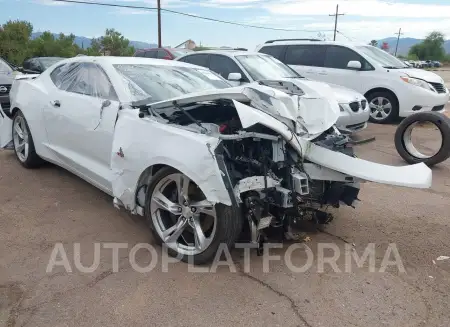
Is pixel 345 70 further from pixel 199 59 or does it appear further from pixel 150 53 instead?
pixel 150 53

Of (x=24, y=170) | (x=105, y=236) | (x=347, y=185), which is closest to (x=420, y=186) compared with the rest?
(x=347, y=185)

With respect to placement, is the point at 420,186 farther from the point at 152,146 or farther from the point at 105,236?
the point at 105,236

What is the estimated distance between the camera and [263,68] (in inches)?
323

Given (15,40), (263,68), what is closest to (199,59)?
(263,68)

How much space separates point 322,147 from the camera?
3.22 m

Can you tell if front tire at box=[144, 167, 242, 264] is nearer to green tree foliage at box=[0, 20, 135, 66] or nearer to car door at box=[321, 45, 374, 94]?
car door at box=[321, 45, 374, 94]

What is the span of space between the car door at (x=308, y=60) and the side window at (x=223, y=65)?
9.48ft

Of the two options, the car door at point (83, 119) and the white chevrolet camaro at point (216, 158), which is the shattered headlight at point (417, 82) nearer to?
the white chevrolet camaro at point (216, 158)

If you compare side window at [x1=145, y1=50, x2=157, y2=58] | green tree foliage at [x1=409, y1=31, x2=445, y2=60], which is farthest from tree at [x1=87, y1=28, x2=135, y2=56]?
green tree foliage at [x1=409, y1=31, x2=445, y2=60]

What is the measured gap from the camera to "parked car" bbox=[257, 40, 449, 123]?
935 centimetres

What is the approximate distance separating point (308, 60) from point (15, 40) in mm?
24715

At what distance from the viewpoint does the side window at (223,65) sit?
8.13 m

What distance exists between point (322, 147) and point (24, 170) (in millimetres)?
4150

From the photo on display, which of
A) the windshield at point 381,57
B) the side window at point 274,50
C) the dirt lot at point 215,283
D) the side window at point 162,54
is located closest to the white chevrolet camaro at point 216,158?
the dirt lot at point 215,283
